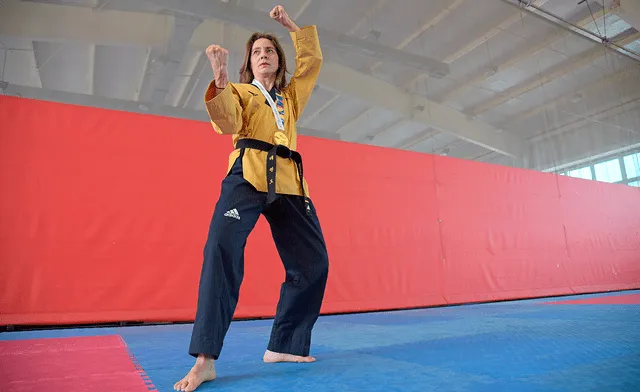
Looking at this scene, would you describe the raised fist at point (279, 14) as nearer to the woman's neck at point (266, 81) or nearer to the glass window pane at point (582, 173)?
the woman's neck at point (266, 81)

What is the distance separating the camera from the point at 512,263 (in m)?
4.73

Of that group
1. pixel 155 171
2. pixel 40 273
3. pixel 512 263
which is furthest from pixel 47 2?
pixel 512 263

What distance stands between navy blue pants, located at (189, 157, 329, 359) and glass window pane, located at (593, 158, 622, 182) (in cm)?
678

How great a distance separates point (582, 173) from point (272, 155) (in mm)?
6550

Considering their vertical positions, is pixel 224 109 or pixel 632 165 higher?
pixel 632 165

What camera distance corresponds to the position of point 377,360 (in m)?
1.44

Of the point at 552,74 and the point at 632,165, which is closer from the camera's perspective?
the point at 632,165

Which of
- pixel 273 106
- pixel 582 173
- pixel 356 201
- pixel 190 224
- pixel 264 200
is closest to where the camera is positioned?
pixel 264 200

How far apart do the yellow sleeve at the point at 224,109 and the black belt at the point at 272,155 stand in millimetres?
73

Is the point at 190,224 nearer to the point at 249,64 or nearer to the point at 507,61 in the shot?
the point at 249,64

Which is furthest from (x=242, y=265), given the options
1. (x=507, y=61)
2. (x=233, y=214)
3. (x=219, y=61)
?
(x=507, y=61)

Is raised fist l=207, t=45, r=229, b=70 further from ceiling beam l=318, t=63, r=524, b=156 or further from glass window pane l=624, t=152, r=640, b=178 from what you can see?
glass window pane l=624, t=152, r=640, b=178

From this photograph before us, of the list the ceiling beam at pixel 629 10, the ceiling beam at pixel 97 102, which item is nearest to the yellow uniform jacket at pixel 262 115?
the ceiling beam at pixel 97 102

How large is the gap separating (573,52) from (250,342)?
683cm
